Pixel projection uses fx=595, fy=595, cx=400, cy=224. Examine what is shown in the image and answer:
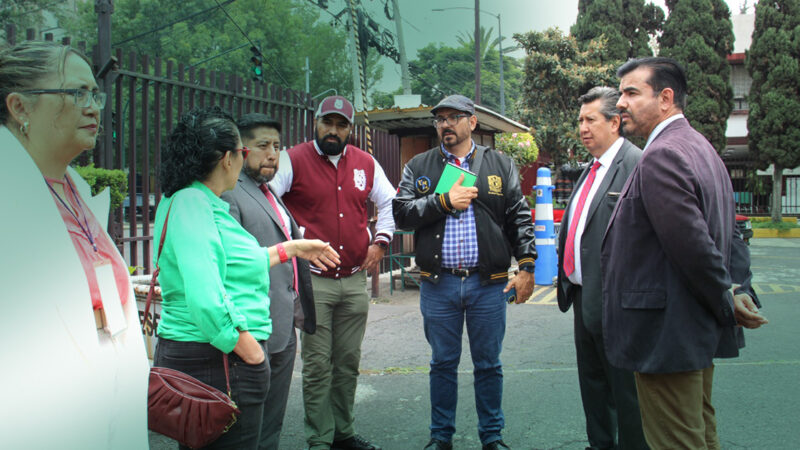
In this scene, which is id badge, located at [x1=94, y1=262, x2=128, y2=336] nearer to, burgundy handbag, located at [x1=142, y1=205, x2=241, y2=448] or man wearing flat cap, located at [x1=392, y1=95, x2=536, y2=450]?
burgundy handbag, located at [x1=142, y1=205, x2=241, y2=448]

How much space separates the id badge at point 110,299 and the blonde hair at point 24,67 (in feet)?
1.23

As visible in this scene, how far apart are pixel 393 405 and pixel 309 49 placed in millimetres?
44958

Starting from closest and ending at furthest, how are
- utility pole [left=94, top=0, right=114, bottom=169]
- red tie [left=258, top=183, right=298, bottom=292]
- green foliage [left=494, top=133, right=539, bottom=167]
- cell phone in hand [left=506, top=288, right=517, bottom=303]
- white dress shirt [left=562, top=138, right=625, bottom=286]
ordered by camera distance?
red tie [left=258, top=183, right=298, bottom=292] < white dress shirt [left=562, top=138, right=625, bottom=286] < cell phone in hand [left=506, top=288, right=517, bottom=303] < utility pole [left=94, top=0, right=114, bottom=169] < green foliage [left=494, top=133, right=539, bottom=167]

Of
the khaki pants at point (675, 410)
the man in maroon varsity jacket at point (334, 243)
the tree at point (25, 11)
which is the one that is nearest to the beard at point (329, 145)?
the man in maroon varsity jacket at point (334, 243)

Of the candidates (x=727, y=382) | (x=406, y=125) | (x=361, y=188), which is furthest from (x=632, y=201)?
(x=406, y=125)

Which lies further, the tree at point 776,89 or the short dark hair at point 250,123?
the tree at point 776,89

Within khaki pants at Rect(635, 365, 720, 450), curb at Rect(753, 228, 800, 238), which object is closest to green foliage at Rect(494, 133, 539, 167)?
curb at Rect(753, 228, 800, 238)

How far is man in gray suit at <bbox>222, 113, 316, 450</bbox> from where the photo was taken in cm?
277

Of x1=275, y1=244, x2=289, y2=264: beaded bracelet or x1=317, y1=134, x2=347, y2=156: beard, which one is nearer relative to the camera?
x1=275, y1=244, x2=289, y2=264: beaded bracelet

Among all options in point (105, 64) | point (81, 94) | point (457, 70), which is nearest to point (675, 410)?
point (81, 94)

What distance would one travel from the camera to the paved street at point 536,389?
12.4 ft

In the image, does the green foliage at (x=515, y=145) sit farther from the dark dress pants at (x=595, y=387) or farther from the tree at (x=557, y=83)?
the dark dress pants at (x=595, y=387)

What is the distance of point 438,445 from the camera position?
3.52m

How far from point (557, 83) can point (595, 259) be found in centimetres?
1748
